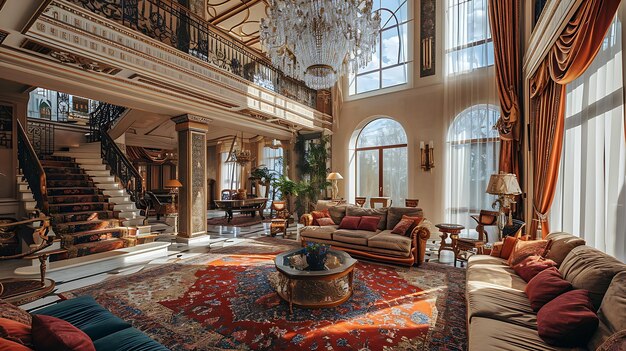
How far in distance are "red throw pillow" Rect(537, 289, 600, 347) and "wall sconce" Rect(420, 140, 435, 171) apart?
5.51 m

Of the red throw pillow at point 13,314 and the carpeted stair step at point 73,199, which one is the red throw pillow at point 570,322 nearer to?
the red throw pillow at point 13,314

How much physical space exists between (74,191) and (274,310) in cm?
572

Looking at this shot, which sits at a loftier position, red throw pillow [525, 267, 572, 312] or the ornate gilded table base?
red throw pillow [525, 267, 572, 312]

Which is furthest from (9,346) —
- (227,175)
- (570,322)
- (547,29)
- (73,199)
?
(227,175)

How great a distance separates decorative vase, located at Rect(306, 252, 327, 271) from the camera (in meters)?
3.33

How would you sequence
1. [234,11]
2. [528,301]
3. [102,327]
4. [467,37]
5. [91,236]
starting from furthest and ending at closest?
1. [234,11]
2. [467,37]
3. [91,236]
4. [528,301]
5. [102,327]

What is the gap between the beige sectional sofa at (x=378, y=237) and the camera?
175 inches

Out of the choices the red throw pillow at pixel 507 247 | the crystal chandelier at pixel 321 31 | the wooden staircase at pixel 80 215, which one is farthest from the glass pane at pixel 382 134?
the wooden staircase at pixel 80 215

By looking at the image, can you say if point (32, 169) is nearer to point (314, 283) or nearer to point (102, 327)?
point (102, 327)

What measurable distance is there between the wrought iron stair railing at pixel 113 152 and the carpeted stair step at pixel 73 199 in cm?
67

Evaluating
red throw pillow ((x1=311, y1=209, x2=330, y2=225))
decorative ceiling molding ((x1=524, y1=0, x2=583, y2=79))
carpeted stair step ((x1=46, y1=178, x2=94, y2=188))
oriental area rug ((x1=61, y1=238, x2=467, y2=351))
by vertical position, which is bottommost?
oriental area rug ((x1=61, y1=238, x2=467, y2=351))

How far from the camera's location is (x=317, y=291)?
330 centimetres

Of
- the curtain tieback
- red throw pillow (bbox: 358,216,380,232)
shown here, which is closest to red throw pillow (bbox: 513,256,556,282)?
the curtain tieback

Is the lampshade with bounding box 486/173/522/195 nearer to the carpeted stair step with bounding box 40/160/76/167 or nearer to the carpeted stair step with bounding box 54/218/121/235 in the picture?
the carpeted stair step with bounding box 54/218/121/235
